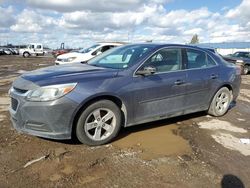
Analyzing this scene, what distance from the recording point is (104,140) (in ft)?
16.3

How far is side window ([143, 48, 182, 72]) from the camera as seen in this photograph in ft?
18.3

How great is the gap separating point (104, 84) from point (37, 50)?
48.8 meters

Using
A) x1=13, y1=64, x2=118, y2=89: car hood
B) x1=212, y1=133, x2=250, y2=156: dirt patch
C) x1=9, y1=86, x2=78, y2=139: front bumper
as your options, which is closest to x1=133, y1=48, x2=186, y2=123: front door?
x1=13, y1=64, x2=118, y2=89: car hood

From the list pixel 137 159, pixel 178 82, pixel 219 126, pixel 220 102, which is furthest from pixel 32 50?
pixel 137 159

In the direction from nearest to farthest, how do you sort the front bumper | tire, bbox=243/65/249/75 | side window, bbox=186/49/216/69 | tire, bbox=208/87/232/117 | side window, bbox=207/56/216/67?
the front bumper < side window, bbox=186/49/216/69 < side window, bbox=207/56/216/67 < tire, bbox=208/87/232/117 < tire, bbox=243/65/249/75

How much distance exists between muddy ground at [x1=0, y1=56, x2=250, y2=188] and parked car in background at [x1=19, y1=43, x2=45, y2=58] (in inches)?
1825

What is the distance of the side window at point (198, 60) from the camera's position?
620 cm

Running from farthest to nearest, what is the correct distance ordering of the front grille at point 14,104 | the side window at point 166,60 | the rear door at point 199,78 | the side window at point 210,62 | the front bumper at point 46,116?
the side window at point 210,62 → the rear door at point 199,78 → the side window at point 166,60 → the front grille at point 14,104 → the front bumper at point 46,116

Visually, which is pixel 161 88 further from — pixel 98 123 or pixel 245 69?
pixel 245 69

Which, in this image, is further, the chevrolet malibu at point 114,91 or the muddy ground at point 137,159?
the chevrolet malibu at point 114,91

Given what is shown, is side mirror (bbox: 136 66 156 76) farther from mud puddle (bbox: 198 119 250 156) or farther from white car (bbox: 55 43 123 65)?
white car (bbox: 55 43 123 65)

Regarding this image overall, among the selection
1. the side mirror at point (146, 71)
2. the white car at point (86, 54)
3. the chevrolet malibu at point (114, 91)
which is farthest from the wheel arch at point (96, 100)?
the white car at point (86, 54)

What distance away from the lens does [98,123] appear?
484 cm

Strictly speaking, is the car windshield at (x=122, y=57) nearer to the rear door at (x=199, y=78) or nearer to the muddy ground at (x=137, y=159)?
the rear door at (x=199, y=78)
